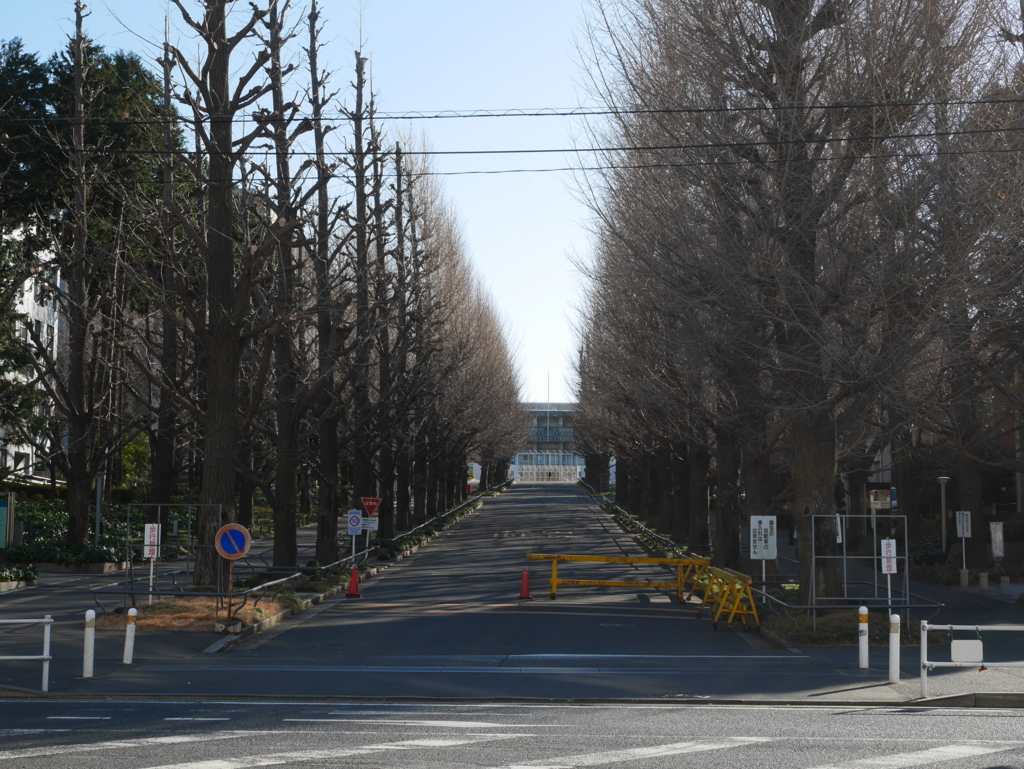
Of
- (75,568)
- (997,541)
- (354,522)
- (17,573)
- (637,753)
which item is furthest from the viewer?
(75,568)

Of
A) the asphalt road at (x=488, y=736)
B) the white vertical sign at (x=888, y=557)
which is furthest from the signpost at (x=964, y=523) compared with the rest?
the asphalt road at (x=488, y=736)

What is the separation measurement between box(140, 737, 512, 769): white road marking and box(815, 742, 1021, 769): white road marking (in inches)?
131

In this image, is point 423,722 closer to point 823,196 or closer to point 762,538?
point 823,196

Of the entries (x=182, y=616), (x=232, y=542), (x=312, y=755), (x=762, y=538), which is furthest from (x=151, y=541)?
(x=762, y=538)

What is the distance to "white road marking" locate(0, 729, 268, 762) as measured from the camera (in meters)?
8.73

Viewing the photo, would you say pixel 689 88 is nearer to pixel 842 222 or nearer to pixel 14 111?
pixel 842 222

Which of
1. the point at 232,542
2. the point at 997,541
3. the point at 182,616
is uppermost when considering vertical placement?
the point at 232,542

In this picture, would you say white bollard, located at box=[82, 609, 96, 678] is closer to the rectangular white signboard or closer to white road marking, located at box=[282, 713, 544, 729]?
white road marking, located at box=[282, 713, 544, 729]

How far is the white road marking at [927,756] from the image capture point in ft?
27.9

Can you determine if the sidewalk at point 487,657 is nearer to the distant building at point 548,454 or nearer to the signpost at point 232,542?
the signpost at point 232,542

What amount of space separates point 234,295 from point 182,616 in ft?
23.3

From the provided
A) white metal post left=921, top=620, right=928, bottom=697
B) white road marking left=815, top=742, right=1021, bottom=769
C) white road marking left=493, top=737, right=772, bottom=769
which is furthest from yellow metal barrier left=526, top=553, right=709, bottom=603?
white road marking left=815, top=742, right=1021, bottom=769

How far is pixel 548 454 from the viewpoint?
187m

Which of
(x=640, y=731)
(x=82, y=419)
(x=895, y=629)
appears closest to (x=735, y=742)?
(x=640, y=731)
